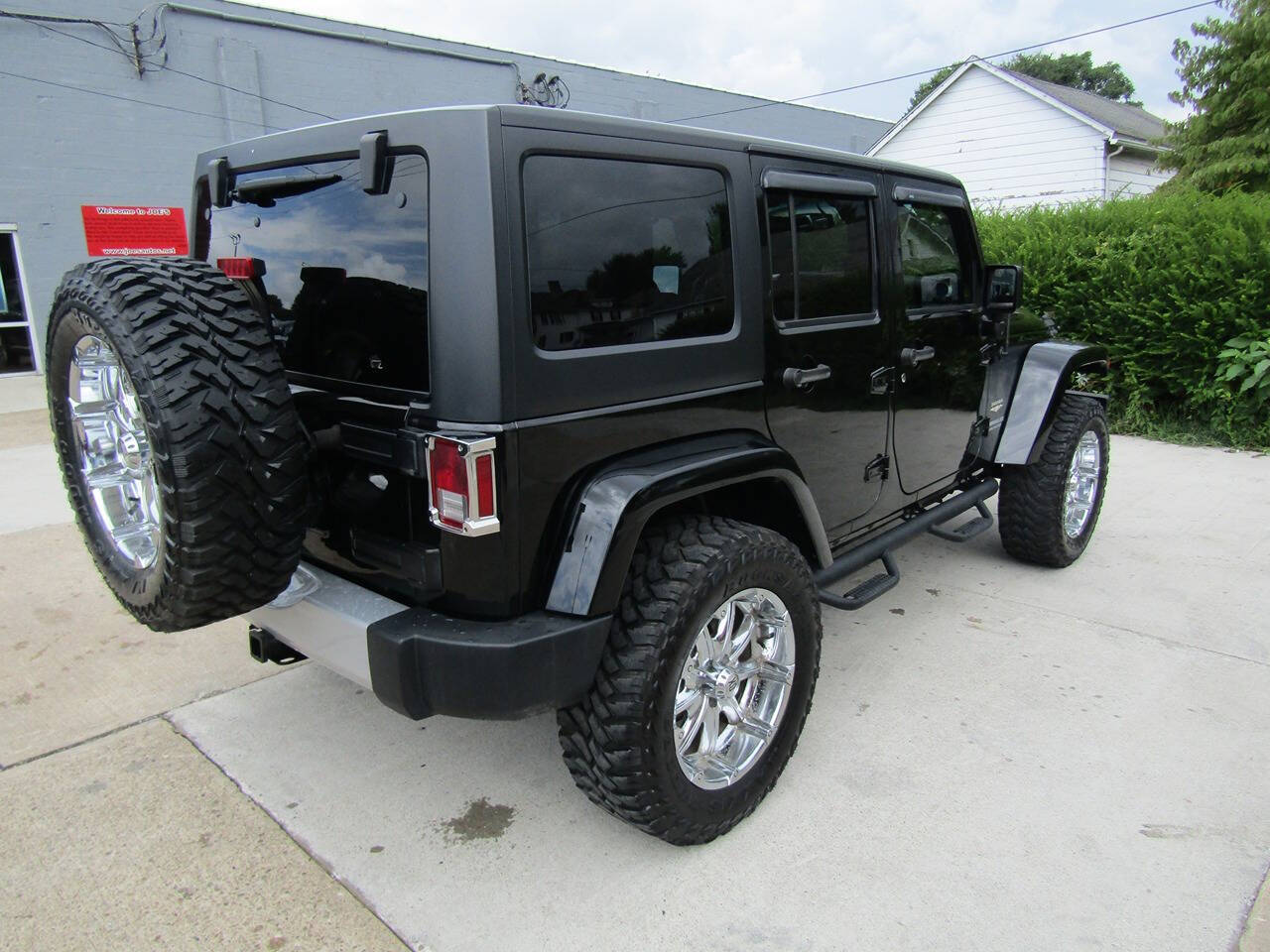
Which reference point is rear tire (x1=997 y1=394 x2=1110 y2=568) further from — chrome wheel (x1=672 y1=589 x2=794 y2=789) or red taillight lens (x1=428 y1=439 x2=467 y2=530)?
red taillight lens (x1=428 y1=439 x2=467 y2=530)

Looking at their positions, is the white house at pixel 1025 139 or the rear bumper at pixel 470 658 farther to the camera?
the white house at pixel 1025 139

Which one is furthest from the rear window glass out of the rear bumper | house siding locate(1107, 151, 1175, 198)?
house siding locate(1107, 151, 1175, 198)

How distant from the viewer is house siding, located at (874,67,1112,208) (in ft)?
56.5

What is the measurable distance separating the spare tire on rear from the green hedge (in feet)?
25.3

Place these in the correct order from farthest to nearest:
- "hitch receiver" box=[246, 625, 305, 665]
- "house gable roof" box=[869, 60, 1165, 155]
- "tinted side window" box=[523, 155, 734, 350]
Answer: "house gable roof" box=[869, 60, 1165, 155] → "hitch receiver" box=[246, 625, 305, 665] → "tinted side window" box=[523, 155, 734, 350]

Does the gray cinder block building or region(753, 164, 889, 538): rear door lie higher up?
the gray cinder block building

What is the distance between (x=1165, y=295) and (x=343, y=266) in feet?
24.9

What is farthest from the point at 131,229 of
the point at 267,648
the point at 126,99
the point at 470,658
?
the point at 470,658

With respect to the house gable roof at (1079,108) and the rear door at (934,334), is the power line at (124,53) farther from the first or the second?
the house gable roof at (1079,108)

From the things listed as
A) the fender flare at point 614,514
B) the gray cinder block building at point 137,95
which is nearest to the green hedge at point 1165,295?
the fender flare at point 614,514

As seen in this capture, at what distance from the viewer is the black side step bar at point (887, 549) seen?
3.07m

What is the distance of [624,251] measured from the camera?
2.20m

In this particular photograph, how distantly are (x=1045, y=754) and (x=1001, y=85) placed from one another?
759 inches

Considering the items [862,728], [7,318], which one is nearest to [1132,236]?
[862,728]
